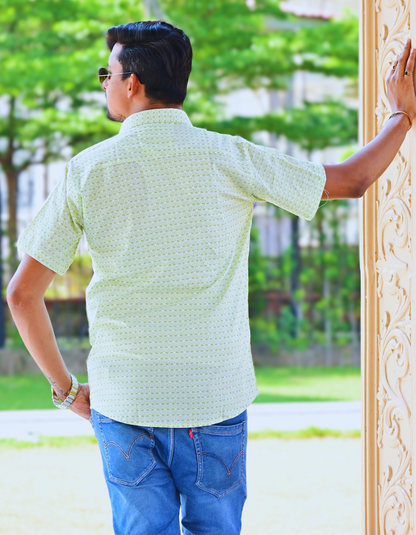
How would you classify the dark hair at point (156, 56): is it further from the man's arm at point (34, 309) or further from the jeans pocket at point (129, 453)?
the jeans pocket at point (129, 453)

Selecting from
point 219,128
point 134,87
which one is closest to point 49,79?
point 219,128

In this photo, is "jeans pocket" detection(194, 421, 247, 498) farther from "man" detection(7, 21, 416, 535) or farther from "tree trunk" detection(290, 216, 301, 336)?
"tree trunk" detection(290, 216, 301, 336)

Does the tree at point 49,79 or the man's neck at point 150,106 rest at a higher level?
the tree at point 49,79

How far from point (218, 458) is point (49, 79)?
6092 mm

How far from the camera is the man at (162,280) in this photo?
4.19 ft

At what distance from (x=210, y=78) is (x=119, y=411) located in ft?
20.7

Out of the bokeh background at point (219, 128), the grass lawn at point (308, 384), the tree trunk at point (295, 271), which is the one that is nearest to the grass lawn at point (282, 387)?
the grass lawn at point (308, 384)

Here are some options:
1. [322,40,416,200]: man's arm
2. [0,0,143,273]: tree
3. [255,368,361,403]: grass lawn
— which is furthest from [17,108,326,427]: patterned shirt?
[0,0,143,273]: tree

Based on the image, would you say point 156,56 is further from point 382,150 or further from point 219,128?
point 219,128

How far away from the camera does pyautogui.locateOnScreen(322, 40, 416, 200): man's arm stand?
4.61 feet

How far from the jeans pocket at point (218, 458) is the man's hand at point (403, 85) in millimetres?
840

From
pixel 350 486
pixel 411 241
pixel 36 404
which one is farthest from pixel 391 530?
pixel 36 404

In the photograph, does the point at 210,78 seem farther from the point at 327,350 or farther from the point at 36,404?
the point at 36,404

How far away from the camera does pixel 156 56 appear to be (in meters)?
1.31
